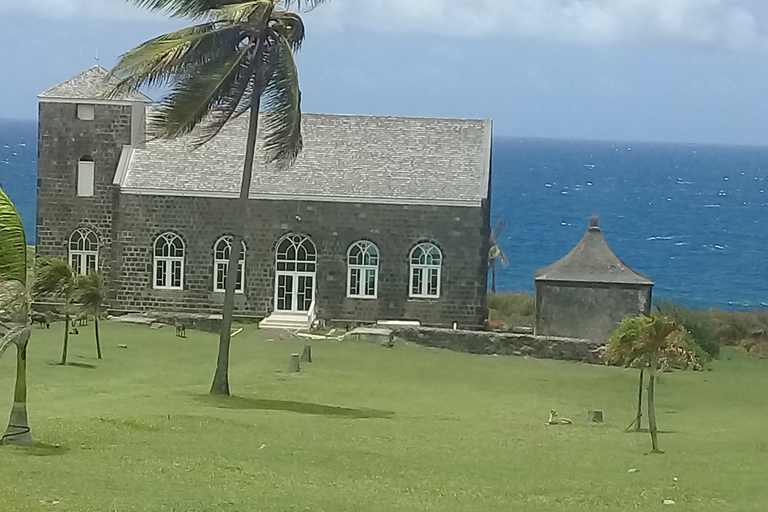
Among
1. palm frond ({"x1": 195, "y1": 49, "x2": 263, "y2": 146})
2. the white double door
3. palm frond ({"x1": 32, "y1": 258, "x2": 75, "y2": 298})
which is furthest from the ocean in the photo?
palm frond ({"x1": 195, "y1": 49, "x2": 263, "y2": 146})

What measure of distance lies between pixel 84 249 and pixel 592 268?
1517cm

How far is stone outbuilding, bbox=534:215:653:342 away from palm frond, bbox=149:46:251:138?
17.3m

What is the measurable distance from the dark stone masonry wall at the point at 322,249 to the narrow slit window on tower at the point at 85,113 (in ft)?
9.07

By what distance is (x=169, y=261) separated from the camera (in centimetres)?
3959

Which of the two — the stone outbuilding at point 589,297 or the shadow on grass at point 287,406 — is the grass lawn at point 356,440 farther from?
the stone outbuilding at point 589,297

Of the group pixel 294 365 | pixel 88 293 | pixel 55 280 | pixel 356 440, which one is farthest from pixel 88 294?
pixel 356 440

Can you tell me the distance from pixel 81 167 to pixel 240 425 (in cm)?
2398

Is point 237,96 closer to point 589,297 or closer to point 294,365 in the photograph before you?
point 294,365

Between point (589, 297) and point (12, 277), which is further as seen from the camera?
point (589, 297)

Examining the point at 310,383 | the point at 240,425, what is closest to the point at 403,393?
the point at 310,383

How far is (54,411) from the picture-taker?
18625mm

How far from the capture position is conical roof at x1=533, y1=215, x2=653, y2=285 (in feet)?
121

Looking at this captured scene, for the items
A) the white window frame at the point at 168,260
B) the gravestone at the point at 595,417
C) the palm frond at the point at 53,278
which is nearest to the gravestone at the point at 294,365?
the palm frond at the point at 53,278

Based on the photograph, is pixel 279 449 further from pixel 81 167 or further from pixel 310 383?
pixel 81 167
